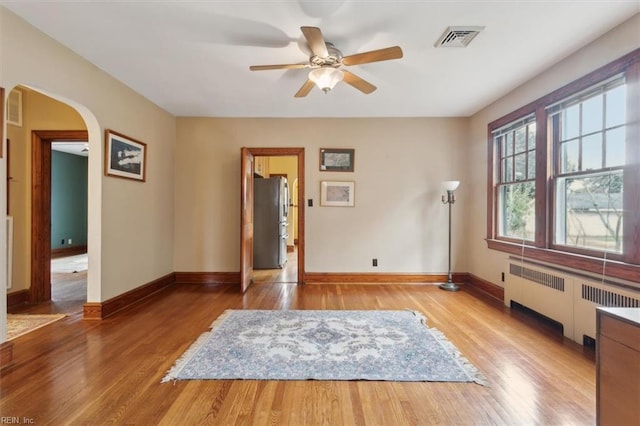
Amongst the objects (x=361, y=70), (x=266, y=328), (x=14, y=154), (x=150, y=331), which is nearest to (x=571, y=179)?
(x=361, y=70)

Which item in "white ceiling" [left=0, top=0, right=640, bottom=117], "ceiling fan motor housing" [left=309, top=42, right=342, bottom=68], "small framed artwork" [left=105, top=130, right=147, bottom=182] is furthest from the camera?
"small framed artwork" [left=105, top=130, right=147, bottom=182]

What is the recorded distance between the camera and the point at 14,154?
3.40 metres

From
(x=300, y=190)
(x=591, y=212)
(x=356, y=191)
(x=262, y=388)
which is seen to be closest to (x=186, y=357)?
(x=262, y=388)

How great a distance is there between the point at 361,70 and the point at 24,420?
139 inches

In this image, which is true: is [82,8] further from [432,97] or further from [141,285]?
[432,97]

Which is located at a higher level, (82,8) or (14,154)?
(82,8)

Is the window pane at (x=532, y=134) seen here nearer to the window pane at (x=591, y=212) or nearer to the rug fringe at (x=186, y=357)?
the window pane at (x=591, y=212)

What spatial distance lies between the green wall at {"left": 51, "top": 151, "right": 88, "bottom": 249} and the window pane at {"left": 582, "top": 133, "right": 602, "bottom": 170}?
9.40m

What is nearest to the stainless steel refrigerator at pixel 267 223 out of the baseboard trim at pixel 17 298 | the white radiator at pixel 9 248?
A: the baseboard trim at pixel 17 298

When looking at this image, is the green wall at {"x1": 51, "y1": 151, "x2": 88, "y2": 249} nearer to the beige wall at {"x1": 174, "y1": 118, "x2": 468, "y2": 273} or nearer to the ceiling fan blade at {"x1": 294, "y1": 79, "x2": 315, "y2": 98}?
the beige wall at {"x1": 174, "y1": 118, "x2": 468, "y2": 273}

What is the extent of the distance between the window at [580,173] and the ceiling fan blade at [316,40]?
7.45 feet

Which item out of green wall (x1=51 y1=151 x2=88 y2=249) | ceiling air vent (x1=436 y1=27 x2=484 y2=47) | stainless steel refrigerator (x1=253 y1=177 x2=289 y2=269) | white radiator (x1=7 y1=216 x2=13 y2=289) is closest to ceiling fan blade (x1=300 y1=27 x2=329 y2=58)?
ceiling air vent (x1=436 y1=27 x2=484 y2=47)

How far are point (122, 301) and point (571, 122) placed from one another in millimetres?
4991

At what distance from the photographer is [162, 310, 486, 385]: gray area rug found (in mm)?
1973
